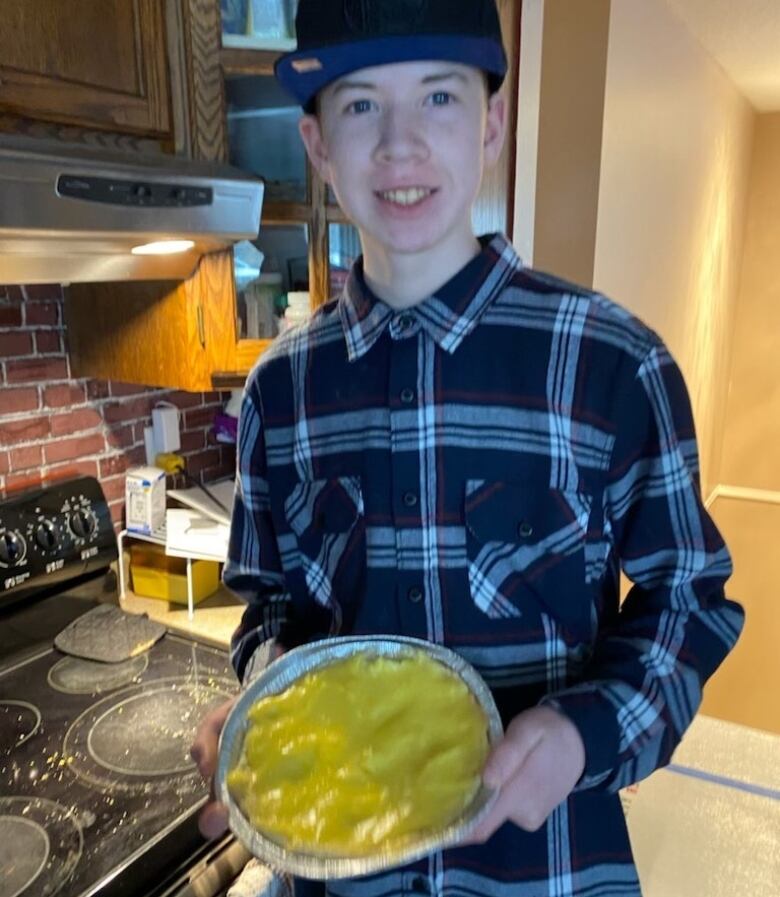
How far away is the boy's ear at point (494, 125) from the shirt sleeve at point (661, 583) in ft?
0.94

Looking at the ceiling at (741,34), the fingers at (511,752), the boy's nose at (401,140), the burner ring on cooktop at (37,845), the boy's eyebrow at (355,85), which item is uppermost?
the ceiling at (741,34)

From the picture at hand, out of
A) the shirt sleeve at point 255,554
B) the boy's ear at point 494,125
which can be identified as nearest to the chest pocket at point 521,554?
the shirt sleeve at point 255,554

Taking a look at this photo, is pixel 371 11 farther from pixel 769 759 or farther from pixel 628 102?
pixel 628 102

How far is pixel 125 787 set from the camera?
101 centimetres

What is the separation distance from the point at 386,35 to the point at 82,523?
1041mm

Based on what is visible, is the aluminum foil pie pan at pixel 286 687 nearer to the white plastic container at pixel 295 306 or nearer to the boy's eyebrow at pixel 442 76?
the boy's eyebrow at pixel 442 76

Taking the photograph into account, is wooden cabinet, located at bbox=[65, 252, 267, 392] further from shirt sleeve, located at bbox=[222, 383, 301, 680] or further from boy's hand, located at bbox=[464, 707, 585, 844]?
boy's hand, located at bbox=[464, 707, 585, 844]

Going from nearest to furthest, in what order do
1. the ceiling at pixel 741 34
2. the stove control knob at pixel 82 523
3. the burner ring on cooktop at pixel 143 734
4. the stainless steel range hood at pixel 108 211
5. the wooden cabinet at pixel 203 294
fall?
the stainless steel range hood at pixel 108 211, the burner ring on cooktop at pixel 143 734, the wooden cabinet at pixel 203 294, the stove control knob at pixel 82 523, the ceiling at pixel 741 34

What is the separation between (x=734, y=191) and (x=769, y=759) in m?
2.79

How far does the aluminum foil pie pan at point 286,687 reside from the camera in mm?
→ 577

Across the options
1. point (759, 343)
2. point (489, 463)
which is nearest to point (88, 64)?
point (489, 463)

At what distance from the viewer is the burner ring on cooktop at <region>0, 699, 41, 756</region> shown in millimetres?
1119

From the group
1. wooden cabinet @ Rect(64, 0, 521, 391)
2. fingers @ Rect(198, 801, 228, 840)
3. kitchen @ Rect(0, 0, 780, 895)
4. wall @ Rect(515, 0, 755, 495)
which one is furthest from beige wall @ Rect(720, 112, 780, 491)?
fingers @ Rect(198, 801, 228, 840)

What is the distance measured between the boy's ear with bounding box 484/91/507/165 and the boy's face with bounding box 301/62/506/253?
31mm
